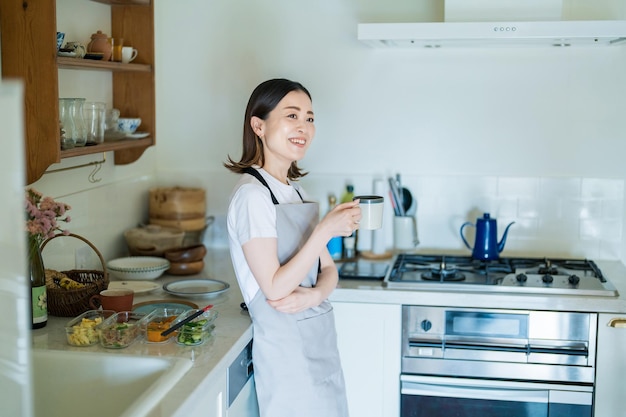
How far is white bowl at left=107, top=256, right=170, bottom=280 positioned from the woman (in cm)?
70

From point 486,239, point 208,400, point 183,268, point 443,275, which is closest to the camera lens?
point 208,400

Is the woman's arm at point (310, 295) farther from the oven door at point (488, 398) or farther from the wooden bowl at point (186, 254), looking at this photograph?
the wooden bowl at point (186, 254)

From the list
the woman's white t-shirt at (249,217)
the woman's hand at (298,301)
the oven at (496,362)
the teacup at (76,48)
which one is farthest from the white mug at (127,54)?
the oven at (496,362)

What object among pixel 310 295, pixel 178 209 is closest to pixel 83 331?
pixel 310 295

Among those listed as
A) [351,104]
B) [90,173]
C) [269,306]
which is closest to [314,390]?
[269,306]

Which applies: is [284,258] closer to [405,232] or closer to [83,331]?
[83,331]

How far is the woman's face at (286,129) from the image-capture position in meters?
2.41

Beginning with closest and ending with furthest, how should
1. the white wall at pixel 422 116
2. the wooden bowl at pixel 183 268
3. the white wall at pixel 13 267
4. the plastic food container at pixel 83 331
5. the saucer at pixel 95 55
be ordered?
the white wall at pixel 13 267
the plastic food container at pixel 83 331
the saucer at pixel 95 55
the wooden bowl at pixel 183 268
the white wall at pixel 422 116

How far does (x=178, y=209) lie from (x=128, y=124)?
2.00 ft

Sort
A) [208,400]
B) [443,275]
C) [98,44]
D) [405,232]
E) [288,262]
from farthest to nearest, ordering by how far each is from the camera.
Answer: [405,232] < [443,275] < [98,44] < [288,262] < [208,400]

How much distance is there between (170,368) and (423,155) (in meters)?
1.74

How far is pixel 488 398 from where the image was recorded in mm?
2869

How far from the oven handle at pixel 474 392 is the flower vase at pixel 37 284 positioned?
4.12ft

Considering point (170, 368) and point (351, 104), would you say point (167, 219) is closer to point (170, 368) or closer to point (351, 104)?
point (351, 104)
